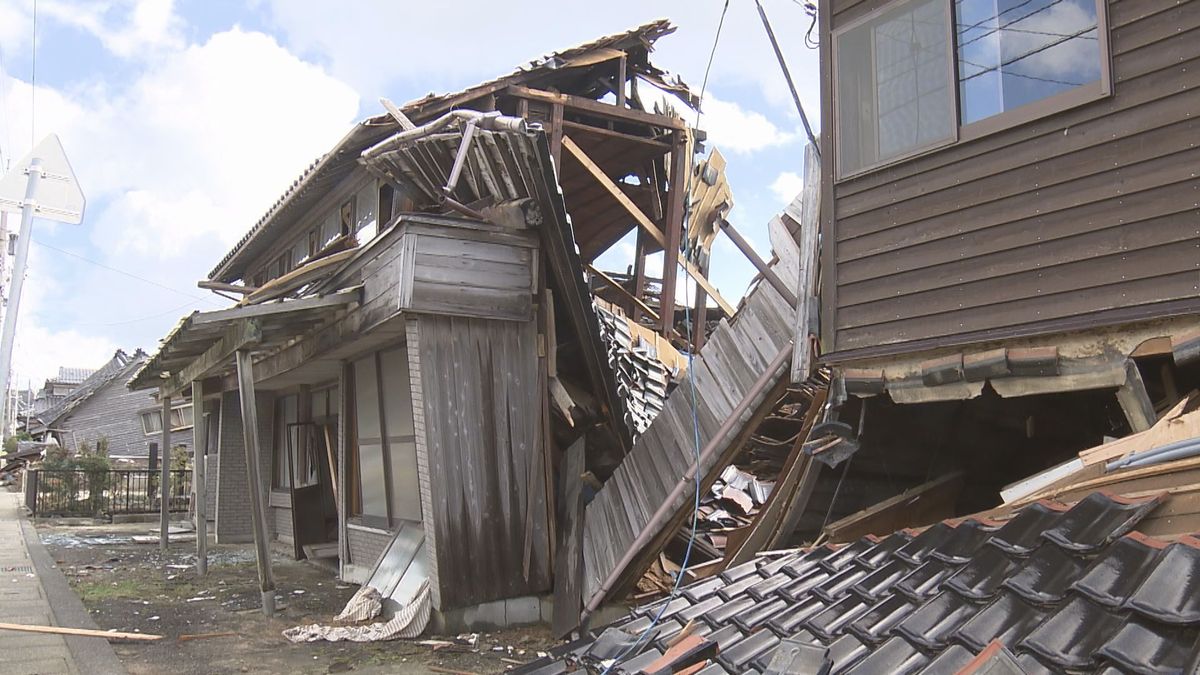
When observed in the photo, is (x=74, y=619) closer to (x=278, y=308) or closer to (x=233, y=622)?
(x=233, y=622)

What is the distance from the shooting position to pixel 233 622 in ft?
28.3

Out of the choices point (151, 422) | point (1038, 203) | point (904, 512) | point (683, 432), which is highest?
point (1038, 203)

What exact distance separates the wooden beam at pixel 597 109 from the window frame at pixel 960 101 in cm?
525

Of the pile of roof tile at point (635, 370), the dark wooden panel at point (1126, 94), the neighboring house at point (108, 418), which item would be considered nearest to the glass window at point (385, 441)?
the pile of roof tile at point (635, 370)

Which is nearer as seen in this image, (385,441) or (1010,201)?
(1010,201)

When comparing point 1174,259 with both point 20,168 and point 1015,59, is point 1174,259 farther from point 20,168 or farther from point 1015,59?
point 20,168

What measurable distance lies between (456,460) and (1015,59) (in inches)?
232

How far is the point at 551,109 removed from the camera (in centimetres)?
1052

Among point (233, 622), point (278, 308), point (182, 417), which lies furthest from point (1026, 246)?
point (182, 417)

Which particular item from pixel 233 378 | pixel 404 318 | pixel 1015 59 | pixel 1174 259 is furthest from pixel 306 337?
pixel 1174 259

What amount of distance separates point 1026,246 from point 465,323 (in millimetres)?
5388

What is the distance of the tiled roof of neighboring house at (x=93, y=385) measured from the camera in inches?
1673

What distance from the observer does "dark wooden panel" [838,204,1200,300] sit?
3.99 meters

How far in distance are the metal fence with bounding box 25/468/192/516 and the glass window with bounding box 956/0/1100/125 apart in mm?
20561
